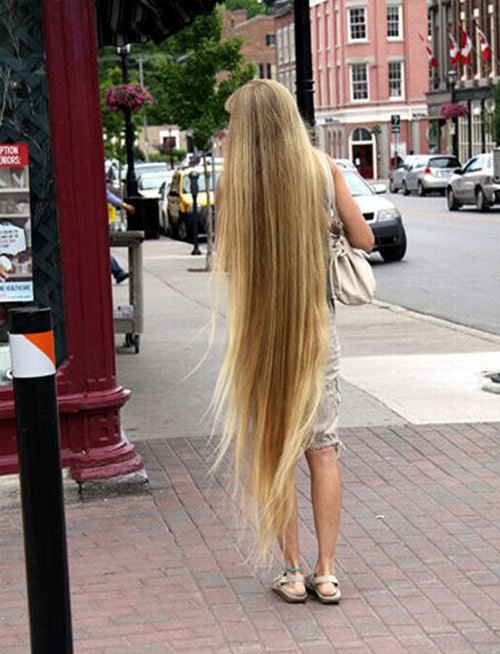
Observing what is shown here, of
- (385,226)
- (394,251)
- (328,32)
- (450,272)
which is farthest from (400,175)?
(450,272)

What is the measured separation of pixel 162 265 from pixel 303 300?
62.4ft

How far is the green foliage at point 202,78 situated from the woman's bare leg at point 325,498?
1822 centimetres

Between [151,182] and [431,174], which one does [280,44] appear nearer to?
[431,174]

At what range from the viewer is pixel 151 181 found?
42438 millimetres

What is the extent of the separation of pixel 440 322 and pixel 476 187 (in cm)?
2314

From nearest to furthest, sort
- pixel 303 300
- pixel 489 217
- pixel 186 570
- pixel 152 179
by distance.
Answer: pixel 303 300 → pixel 186 570 → pixel 489 217 → pixel 152 179

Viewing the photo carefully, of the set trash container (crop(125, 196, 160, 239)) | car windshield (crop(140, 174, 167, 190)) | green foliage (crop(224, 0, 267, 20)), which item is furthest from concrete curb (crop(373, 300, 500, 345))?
green foliage (crop(224, 0, 267, 20))

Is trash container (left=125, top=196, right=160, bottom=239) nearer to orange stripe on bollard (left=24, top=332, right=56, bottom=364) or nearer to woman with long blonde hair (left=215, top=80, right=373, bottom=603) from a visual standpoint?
Answer: woman with long blonde hair (left=215, top=80, right=373, bottom=603)

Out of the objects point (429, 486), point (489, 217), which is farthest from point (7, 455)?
point (489, 217)

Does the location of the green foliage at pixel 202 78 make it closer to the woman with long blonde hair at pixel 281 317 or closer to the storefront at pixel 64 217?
the storefront at pixel 64 217

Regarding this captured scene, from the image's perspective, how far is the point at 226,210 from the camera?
5.22m

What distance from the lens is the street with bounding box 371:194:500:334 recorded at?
52.5ft

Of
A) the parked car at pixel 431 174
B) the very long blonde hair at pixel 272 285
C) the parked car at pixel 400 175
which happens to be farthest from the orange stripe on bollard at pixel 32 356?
the parked car at pixel 400 175

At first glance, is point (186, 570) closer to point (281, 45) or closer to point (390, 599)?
point (390, 599)
